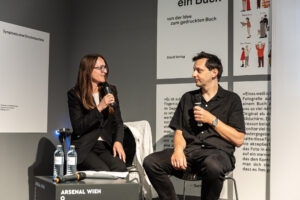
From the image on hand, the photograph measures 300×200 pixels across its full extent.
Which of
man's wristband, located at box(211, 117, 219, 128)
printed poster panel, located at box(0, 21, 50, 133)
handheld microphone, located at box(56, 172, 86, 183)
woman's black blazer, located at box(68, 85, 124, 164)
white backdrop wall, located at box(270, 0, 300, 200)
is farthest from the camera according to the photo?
printed poster panel, located at box(0, 21, 50, 133)

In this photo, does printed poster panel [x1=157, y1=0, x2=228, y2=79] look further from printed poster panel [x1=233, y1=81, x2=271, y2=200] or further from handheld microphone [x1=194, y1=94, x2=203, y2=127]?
handheld microphone [x1=194, y1=94, x2=203, y2=127]

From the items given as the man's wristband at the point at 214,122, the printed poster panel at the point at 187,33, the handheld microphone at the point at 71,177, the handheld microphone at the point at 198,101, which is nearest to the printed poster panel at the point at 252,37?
the printed poster panel at the point at 187,33

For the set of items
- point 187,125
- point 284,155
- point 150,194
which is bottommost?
point 150,194

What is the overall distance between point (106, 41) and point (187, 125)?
6.36ft

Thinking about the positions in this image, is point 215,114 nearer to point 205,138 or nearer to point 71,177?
point 205,138

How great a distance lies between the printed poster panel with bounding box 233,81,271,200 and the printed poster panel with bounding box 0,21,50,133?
2.20 m

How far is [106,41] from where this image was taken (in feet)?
17.1

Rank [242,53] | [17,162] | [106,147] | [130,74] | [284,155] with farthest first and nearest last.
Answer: [130,74], [17,162], [242,53], [106,147], [284,155]

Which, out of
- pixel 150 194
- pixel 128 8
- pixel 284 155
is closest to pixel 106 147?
pixel 150 194

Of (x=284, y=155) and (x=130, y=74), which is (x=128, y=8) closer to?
(x=130, y=74)

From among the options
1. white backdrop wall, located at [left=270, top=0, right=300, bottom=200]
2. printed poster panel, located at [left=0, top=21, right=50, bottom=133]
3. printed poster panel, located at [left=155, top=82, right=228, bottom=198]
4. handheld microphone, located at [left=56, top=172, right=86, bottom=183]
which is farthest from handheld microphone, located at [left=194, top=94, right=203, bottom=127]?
printed poster panel, located at [left=0, top=21, right=50, bottom=133]

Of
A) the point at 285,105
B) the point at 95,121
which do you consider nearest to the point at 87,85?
the point at 95,121

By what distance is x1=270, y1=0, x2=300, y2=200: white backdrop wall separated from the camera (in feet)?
12.0

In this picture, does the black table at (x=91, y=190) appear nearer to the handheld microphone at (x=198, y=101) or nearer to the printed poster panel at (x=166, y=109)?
the handheld microphone at (x=198, y=101)
